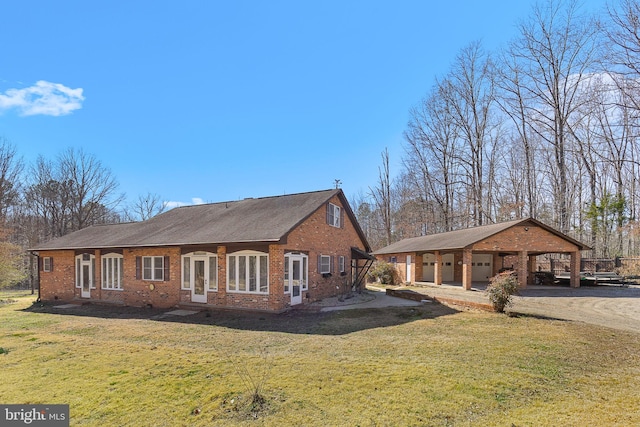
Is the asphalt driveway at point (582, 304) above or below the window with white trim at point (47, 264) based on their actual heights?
below

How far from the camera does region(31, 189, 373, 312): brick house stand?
12867 mm

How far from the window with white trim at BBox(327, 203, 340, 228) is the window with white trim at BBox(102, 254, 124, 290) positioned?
31.7 ft

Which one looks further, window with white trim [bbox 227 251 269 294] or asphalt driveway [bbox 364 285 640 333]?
window with white trim [bbox 227 251 269 294]

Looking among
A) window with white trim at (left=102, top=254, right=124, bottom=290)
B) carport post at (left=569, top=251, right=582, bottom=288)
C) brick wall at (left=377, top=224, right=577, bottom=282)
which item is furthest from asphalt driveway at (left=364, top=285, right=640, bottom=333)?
window with white trim at (left=102, top=254, right=124, bottom=290)

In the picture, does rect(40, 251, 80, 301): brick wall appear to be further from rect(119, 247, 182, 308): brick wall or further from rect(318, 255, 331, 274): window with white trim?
rect(318, 255, 331, 274): window with white trim

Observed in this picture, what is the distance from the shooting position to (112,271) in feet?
53.4

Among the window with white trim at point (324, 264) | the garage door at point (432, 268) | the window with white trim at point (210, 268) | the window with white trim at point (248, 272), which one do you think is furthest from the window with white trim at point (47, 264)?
the garage door at point (432, 268)

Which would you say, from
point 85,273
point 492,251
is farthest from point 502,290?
point 85,273

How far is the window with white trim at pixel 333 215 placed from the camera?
1668cm

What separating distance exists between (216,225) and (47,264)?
1075cm

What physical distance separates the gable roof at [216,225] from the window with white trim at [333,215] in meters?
0.64

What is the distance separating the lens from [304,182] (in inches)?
1316

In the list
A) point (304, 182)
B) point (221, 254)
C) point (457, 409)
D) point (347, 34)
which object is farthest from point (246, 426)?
point (304, 182)

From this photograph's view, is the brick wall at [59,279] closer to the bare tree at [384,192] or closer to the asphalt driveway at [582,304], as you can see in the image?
the asphalt driveway at [582,304]
